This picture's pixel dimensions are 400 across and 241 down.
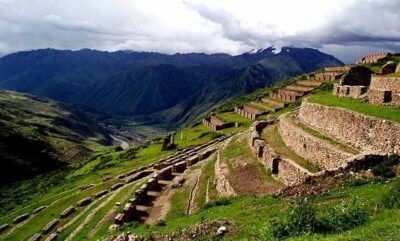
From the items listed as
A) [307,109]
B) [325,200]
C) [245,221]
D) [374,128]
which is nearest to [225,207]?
[245,221]

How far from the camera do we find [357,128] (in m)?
33.4

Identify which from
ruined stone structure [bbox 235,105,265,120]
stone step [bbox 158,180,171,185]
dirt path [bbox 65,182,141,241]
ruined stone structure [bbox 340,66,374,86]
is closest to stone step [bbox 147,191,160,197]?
stone step [bbox 158,180,171,185]

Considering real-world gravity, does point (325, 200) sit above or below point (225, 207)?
above

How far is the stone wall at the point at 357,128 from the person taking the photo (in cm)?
2880

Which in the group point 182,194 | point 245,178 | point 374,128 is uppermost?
point 374,128

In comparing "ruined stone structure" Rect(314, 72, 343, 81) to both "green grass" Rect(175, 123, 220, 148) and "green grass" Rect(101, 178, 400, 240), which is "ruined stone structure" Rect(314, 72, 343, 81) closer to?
"green grass" Rect(175, 123, 220, 148)

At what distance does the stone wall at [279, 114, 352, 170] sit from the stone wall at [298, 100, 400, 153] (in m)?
1.66

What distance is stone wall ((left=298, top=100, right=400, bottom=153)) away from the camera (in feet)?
94.5

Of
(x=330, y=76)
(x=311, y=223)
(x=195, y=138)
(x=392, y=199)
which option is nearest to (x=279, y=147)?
(x=392, y=199)

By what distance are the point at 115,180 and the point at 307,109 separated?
138 feet

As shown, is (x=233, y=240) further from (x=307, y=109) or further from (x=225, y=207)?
(x=307, y=109)

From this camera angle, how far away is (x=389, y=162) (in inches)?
1020

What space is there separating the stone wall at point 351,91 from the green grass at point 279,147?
7.82 m

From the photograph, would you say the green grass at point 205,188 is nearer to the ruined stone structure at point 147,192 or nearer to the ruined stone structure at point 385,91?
the ruined stone structure at point 147,192
